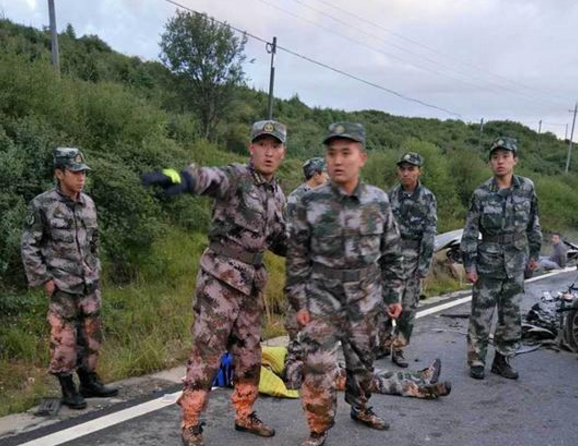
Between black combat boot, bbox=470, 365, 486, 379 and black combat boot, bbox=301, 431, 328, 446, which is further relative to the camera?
black combat boot, bbox=470, 365, 486, 379

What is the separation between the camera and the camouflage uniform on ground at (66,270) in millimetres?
4125

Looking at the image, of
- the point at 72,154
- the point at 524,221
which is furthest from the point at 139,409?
the point at 524,221

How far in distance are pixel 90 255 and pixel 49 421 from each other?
1235 millimetres

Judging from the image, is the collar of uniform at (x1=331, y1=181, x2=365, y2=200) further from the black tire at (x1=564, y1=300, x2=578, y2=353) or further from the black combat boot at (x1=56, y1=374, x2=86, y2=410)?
A: the black tire at (x1=564, y1=300, x2=578, y2=353)

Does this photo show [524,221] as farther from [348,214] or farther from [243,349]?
[243,349]

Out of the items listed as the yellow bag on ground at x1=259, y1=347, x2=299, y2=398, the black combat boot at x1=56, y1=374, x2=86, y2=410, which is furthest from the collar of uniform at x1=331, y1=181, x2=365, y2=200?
the black combat boot at x1=56, y1=374, x2=86, y2=410

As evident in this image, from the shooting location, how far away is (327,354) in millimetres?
3506

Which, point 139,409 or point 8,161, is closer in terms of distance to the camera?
point 139,409

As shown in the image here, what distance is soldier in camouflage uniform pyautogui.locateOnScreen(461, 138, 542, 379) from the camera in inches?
203

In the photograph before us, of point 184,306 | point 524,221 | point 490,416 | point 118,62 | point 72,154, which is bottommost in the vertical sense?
point 490,416

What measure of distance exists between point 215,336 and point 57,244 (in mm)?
1532

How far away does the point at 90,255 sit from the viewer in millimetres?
4410

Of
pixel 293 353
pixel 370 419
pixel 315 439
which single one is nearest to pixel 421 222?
pixel 293 353

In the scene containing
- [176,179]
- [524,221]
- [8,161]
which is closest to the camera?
[176,179]
